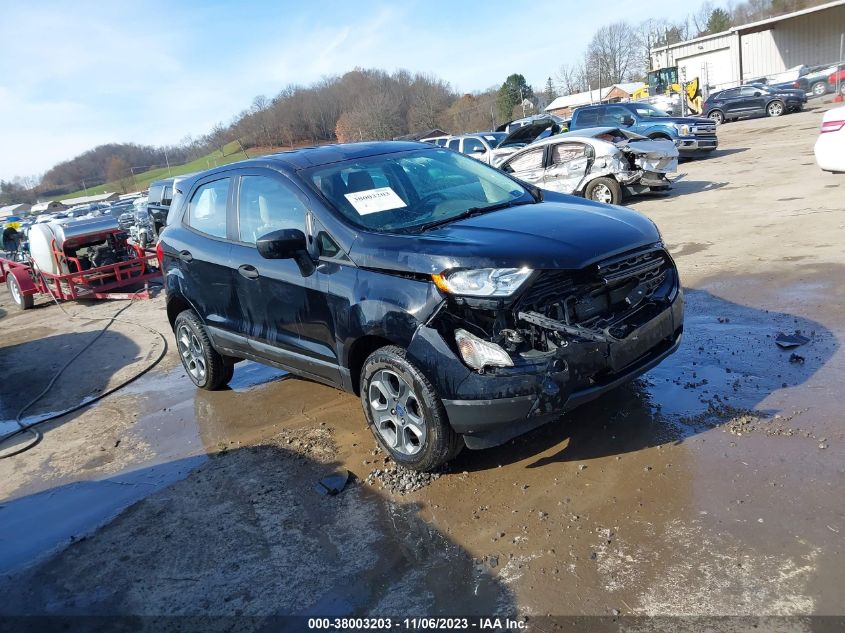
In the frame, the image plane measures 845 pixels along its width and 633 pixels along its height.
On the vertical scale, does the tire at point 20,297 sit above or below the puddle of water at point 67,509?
above

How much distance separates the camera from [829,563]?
8.61 feet

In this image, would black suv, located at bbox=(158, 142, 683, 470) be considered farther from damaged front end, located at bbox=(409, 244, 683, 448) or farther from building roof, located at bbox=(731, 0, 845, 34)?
building roof, located at bbox=(731, 0, 845, 34)

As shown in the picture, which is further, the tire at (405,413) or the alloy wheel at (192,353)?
the alloy wheel at (192,353)

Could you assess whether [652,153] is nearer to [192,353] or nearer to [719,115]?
[192,353]

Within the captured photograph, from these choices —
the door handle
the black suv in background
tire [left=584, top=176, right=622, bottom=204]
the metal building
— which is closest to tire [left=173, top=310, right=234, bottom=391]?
the door handle

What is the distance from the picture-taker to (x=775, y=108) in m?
28.5

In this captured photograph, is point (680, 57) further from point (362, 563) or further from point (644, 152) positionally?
point (362, 563)

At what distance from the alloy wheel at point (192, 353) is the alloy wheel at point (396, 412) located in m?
2.65

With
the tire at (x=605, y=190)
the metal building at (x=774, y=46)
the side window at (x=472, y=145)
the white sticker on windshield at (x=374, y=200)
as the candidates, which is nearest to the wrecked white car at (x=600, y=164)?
the tire at (x=605, y=190)

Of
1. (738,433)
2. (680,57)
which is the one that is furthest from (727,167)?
(680,57)

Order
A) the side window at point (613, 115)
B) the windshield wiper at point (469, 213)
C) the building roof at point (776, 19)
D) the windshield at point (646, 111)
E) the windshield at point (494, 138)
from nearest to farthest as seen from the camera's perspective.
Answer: the windshield wiper at point (469, 213) → the side window at point (613, 115) → the windshield at point (646, 111) → the windshield at point (494, 138) → the building roof at point (776, 19)

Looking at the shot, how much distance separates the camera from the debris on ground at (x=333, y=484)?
12.8 feet

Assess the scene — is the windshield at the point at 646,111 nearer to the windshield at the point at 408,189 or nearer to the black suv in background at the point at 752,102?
the black suv in background at the point at 752,102

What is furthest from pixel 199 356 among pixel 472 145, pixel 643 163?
pixel 472 145
